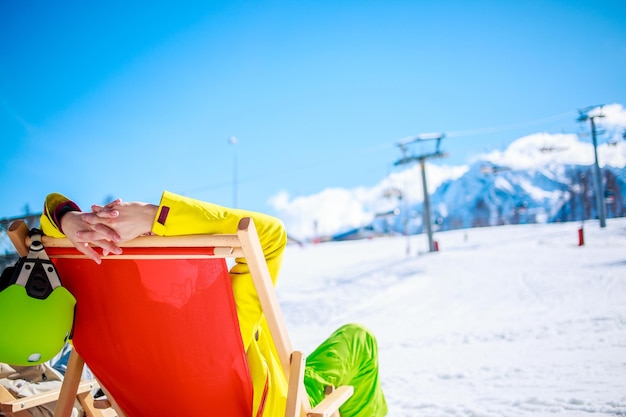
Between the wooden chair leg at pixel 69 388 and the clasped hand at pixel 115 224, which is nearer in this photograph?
the clasped hand at pixel 115 224

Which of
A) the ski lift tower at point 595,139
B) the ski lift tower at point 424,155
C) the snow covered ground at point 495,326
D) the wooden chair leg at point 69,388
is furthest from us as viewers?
the ski lift tower at point 424,155

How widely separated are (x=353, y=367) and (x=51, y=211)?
1.58 m

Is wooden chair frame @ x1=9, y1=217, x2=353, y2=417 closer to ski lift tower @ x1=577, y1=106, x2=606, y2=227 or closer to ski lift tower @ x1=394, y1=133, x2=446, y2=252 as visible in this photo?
ski lift tower @ x1=577, y1=106, x2=606, y2=227

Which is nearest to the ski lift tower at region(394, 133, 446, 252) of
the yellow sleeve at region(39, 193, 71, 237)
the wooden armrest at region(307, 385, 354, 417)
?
the wooden armrest at region(307, 385, 354, 417)

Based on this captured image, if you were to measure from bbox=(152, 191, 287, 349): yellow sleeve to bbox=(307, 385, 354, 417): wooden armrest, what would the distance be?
1.13 ft

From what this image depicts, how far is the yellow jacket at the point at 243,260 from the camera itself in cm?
106

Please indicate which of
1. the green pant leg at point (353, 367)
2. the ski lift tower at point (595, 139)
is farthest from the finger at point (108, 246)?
the ski lift tower at point (595, 139)

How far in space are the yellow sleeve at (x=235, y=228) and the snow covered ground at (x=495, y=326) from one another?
219 cm

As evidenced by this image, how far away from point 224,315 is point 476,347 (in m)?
4.28

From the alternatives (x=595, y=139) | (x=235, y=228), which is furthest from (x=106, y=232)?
(x=595, y=139)

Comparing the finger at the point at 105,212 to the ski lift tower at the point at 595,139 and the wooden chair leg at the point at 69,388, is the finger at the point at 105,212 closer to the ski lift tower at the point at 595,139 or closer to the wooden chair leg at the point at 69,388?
the wooden chair leg at the point at 69,388

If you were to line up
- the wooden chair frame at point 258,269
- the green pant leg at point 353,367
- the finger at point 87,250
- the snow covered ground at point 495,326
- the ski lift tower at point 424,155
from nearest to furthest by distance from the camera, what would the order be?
the wooden chair frame at point 258,269 → the finger at point 87,250 → the green pant leg at point 353,367 → the snow covered ground at point 495,326 → the ski lift tower at point 424,155

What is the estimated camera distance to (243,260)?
122 cm

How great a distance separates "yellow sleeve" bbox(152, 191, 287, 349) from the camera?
41.5 inches
